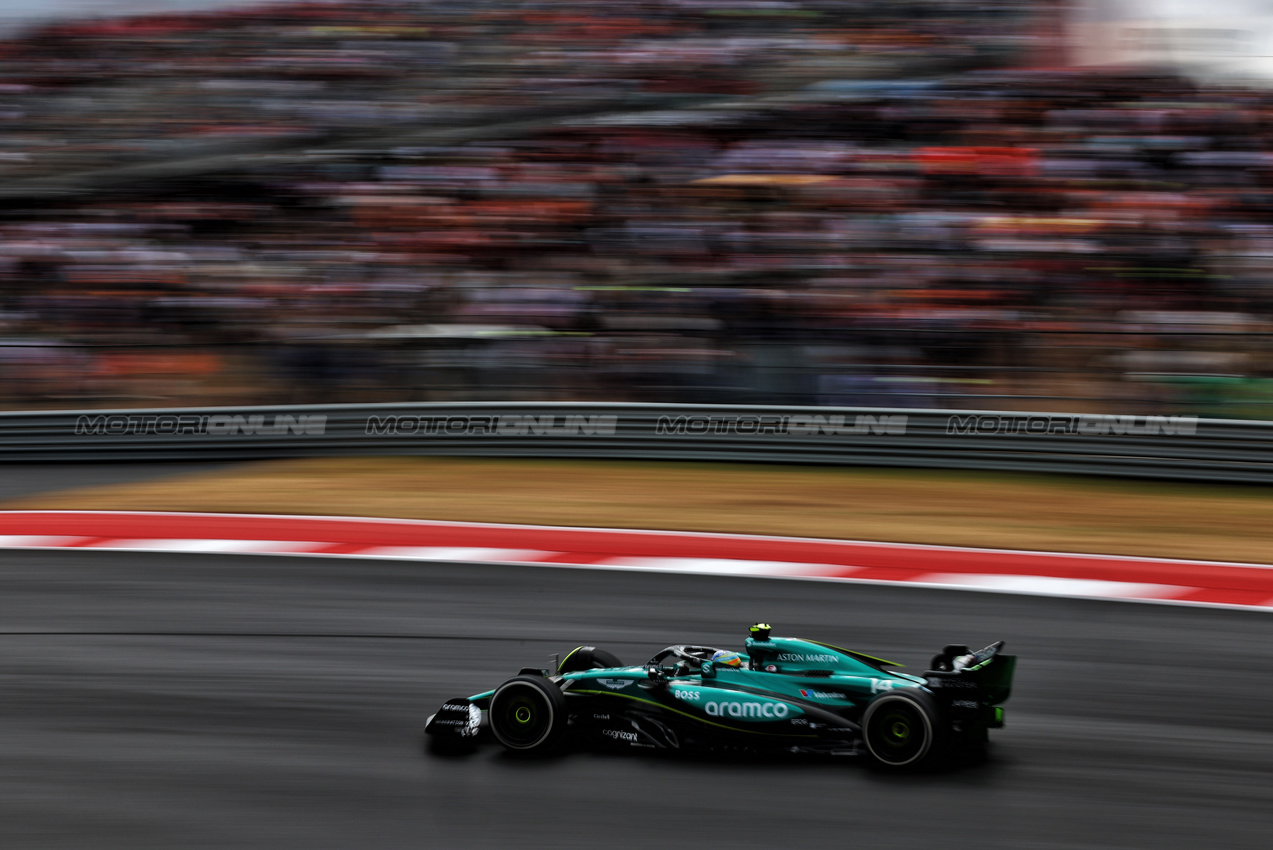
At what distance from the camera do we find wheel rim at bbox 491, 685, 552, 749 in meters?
4.77

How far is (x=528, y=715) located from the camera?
15.7 ft

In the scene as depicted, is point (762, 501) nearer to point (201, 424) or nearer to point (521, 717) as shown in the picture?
point (521, 717)

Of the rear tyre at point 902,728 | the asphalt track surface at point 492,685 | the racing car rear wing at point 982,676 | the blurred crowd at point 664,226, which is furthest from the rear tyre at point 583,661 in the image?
the blurred crowd at point 664,226

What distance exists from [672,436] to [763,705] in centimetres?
655

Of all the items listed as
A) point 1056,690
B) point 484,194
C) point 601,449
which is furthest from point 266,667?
point 484,194

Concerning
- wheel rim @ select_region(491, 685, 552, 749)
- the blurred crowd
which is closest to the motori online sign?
the blurred crowd

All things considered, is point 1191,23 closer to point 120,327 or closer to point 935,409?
point 935,409

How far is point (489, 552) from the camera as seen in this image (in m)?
8.36

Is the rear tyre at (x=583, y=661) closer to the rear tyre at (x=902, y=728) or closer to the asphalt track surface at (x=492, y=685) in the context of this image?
the asphalt track surface at (x=492, y=685)

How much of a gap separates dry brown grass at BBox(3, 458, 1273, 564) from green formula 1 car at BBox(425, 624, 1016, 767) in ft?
13.0

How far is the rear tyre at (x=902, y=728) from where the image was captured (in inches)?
175

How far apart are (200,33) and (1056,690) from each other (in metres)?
15.8

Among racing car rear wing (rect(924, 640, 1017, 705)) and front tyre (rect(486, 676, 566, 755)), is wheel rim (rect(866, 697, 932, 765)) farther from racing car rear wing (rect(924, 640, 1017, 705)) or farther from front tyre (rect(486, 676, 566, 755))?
front tyre (rect(486, 676, 566, 755))

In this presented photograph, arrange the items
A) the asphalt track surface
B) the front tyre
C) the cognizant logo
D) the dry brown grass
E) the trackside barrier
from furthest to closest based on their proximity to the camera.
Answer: the trackside barrier, the dry brown grass, the front tyre, the cognizant logo, the asphalt track surface
